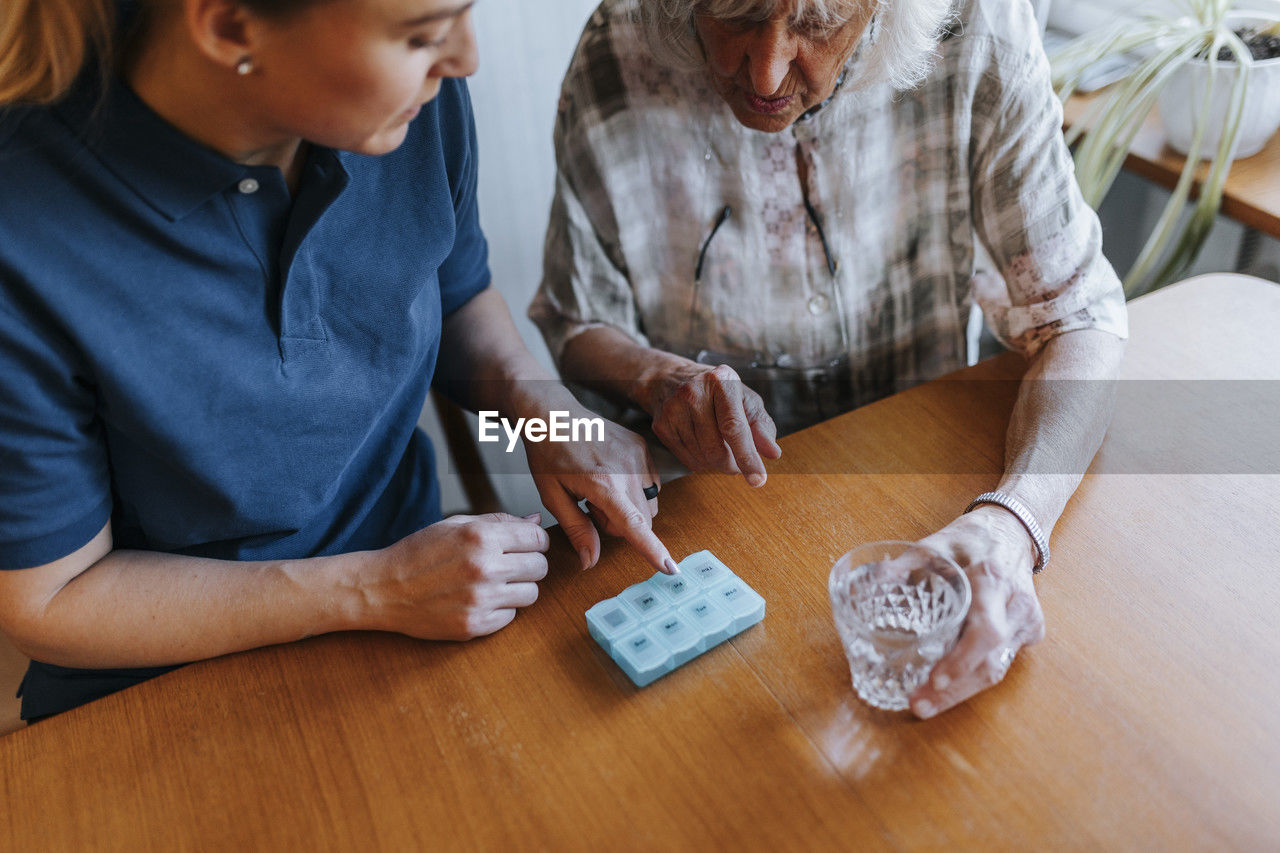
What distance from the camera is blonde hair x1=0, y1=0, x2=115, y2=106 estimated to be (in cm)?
78

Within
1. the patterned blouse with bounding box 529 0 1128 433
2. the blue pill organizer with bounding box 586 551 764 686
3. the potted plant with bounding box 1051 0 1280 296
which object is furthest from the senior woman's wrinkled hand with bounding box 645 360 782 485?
the potted plant with bounding box 1051 0 1280 296

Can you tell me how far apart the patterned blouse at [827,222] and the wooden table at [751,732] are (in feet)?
1.26

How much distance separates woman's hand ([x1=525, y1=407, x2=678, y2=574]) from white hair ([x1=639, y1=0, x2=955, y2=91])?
1.59 feet

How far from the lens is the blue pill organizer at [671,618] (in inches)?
33.9

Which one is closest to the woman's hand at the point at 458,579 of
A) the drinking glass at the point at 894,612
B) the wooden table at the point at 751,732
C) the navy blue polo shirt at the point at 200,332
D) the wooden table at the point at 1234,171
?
the wooden table at the point at 751,732

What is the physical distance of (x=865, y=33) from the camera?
3.78 feet

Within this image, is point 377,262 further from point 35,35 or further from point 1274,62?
point 1274,62

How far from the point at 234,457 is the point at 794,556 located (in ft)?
1.87

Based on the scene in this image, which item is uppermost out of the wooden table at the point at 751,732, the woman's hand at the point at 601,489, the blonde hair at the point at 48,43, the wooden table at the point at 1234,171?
the blonde hair at the point at 48,43

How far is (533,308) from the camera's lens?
1.45 m

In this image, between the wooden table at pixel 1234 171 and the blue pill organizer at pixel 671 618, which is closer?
the blue pill organizer at pixel 671 618

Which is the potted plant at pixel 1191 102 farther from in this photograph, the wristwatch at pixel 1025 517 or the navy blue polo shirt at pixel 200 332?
the navy blue polo shirt at pixel 200 332

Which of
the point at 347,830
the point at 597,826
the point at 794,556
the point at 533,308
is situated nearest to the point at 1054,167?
the point at 794,556

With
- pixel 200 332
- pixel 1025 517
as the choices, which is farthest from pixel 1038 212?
pixel 200 332
